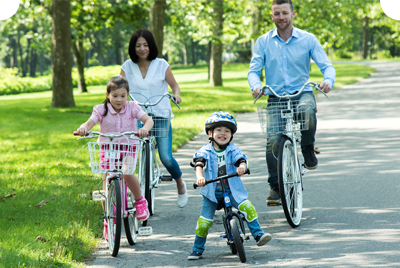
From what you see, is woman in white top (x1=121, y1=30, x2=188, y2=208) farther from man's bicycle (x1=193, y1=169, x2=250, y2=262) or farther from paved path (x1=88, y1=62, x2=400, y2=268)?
man's bicycle (x1=193, y1=169, x2=250, y2=262)

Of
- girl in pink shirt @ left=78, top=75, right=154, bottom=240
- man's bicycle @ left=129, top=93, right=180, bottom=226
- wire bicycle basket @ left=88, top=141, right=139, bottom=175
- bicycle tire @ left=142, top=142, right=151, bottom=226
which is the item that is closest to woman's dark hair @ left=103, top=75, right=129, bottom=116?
girl in pink shirt @ left=78, top=75, right=154, bottom=240

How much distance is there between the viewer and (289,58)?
5.13 meters

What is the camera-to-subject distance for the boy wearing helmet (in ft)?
13.8

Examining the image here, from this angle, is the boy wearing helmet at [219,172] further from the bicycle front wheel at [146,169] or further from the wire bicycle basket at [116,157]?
the bicycle front wheel at [146,169]

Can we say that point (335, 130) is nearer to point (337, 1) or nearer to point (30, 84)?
point (337, 1)

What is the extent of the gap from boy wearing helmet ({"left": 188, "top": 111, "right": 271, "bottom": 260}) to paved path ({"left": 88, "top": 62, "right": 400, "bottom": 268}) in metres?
0.25

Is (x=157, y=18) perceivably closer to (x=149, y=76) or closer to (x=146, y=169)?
(x=149, y=76)

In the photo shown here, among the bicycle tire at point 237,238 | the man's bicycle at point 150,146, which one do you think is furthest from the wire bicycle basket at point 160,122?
the bicycle tire at point 237,238

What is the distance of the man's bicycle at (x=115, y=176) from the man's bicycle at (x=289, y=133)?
1.35 meters

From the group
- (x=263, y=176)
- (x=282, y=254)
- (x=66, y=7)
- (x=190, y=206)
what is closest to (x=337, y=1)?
(x=66, y=7)

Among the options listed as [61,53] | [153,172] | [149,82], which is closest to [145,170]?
[153,172]

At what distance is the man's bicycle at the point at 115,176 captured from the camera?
4273mm

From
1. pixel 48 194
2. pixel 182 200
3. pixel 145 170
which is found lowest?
pixel 48 194

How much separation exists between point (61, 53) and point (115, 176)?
1381 centimetres
